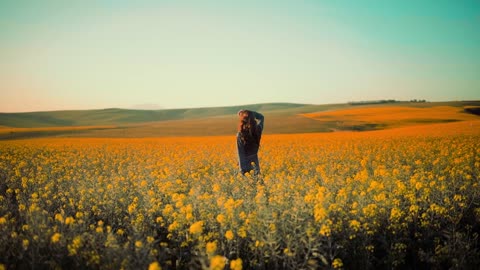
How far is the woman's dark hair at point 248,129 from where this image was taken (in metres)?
8.03

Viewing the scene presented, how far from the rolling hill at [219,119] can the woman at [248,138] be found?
98.5 ft

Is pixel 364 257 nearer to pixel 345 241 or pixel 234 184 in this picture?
pixel 345 241

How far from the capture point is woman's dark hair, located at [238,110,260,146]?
8.03 m

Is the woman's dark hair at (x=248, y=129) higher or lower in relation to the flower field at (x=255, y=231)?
higher

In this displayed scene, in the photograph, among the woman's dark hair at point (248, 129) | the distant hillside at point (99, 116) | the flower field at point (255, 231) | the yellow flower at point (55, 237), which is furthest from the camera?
the distant hillside at point (99, 116)

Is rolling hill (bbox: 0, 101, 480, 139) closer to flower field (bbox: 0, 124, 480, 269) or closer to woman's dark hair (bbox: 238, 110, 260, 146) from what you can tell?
woman's dark hair (bbox: 238, 110, 260, 146)

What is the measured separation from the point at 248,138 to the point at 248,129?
29 centimetres

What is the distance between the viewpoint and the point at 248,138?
8.30 m

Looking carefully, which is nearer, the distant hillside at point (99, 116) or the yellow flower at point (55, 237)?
the yellow flower at point (55, 237)

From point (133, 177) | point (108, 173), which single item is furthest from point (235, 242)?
point (108, 173)

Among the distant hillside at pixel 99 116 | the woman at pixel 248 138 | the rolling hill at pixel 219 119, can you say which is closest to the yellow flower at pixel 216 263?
the woman at pixel 248 138

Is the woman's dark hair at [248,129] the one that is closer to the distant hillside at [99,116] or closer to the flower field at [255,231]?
the flower field at [255,231]

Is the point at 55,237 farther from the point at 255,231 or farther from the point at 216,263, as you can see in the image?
the point at 255,231

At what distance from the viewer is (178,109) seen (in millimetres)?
112875
